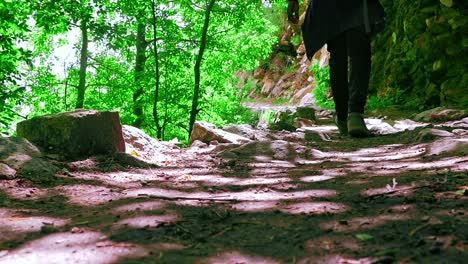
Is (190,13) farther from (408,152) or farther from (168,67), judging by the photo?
(408,152)

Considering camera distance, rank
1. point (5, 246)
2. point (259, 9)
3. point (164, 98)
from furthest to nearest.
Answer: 1. point (259, 9)
2. point (164, 98)
3. point (5, 246)

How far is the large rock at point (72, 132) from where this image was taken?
306 cm

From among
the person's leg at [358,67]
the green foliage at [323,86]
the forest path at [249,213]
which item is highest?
the green foliage at [323,86]

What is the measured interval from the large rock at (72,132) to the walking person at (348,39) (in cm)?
216

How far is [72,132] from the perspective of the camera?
308cm

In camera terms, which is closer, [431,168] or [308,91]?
[431,168]


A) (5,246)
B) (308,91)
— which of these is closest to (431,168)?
(5,246)

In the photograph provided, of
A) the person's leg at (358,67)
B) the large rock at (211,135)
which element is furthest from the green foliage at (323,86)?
the person's leg at (358,67)

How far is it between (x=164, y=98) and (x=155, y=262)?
11105mm

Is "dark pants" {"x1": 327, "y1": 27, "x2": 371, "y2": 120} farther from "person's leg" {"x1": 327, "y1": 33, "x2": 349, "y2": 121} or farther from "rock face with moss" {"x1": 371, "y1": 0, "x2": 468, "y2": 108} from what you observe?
"rock face with moss" {"x1": 371, "y1": 0, "x2": 468, "y2": 108}

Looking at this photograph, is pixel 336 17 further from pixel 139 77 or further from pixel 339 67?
pixel 139 77

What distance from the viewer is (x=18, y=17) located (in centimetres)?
834

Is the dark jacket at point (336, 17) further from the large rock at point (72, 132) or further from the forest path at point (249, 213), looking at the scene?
the large rock at point (72, 132)

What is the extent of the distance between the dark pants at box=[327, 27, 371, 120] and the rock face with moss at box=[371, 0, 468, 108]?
2864 mm
